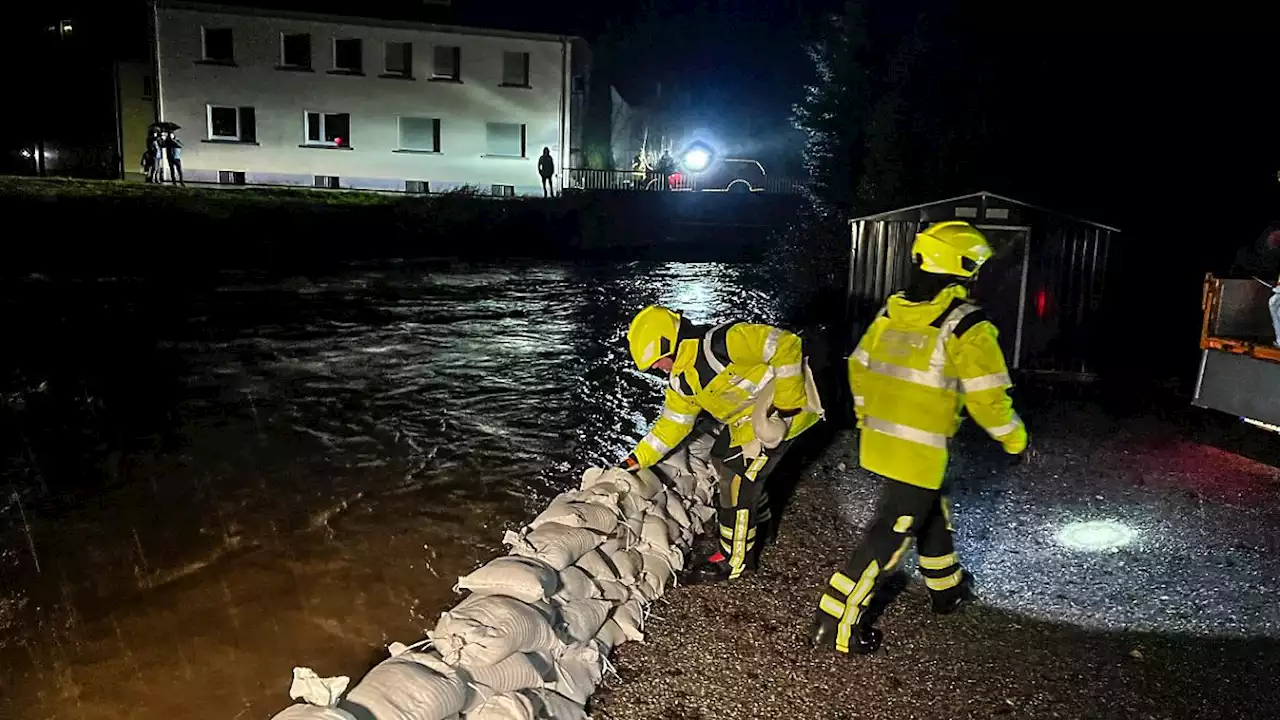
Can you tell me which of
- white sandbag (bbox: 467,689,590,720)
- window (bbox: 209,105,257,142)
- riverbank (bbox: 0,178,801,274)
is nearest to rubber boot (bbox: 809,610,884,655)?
white sandbag (bbox: 467,689,590,720)

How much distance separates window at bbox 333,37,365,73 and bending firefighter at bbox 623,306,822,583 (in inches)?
1071

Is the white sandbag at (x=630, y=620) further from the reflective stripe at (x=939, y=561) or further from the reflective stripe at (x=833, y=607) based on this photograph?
the reflective stripe at (x=939, y=561)

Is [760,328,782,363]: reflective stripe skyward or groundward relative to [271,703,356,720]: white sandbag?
skyward

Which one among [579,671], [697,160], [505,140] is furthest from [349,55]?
[579,671]

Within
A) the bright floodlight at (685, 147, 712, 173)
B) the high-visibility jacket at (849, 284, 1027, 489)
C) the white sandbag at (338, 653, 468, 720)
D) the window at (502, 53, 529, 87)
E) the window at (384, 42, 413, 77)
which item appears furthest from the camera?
the bright floodlight at (685, 147, 712, 173)

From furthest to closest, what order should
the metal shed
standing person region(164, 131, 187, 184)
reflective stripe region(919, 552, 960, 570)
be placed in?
1. standing person region(164, 131, 187, 184)
2. the metal shed
3. reflective stripe region(919, 552, 960, 570)

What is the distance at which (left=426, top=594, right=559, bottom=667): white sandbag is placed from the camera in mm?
3281

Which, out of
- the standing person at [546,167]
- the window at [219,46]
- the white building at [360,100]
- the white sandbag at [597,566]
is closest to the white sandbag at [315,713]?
the white sandbag at [597,566]

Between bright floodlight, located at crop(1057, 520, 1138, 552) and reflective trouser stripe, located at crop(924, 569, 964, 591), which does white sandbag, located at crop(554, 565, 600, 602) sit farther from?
bright floodlight, located at crop(1057, 520, 1138, 552)

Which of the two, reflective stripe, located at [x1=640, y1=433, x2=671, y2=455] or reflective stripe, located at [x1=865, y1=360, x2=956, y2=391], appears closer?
reflective stripe, located at [x1=865, y1=360, x2=956, y2=391]

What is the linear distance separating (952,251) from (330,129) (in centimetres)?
2810

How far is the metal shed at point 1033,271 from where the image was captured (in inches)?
364

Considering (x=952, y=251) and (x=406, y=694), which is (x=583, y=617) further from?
(x=952, y=251)

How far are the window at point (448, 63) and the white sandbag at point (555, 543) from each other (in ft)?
89.8
